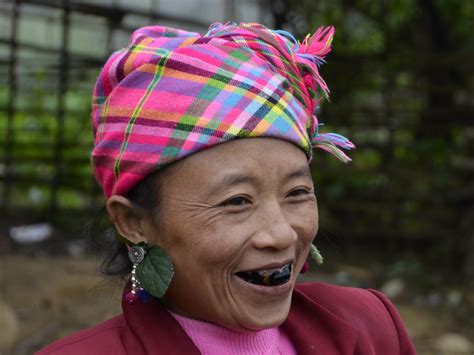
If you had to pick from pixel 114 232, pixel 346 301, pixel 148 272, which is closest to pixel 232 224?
pixel 148 272

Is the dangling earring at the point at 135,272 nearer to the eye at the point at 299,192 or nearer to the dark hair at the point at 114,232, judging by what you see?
the dark hair at the point at 114,232

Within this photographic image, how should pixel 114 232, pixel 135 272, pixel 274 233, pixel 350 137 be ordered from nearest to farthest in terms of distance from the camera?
1. pixel 274 233
2. pixel 135 272
3. pixel 114 232
4. pixel 350 137

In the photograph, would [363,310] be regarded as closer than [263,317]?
No

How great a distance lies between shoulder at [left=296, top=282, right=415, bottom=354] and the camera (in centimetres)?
200

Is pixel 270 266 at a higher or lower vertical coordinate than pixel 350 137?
higher

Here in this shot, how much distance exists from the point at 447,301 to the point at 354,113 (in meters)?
2.06

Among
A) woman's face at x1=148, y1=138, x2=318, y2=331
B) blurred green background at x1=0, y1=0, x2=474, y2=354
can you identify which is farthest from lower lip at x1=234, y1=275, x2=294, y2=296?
blurred green background at x1=0, y1=0, x2=474, y2=354

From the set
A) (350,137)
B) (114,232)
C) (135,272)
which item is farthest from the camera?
(350,137)

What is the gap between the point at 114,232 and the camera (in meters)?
1.94

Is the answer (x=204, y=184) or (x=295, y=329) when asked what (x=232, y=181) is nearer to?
(x=204, y=184)

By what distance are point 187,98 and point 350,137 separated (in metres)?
5.43

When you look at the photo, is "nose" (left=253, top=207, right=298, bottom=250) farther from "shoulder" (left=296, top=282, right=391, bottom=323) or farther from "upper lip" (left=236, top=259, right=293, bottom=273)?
"shoulder" (left=296, top=282, right=391, bottom=323)

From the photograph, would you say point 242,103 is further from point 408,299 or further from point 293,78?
point 408,299

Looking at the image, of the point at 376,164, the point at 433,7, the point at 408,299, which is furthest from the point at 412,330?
the point at 433,7
